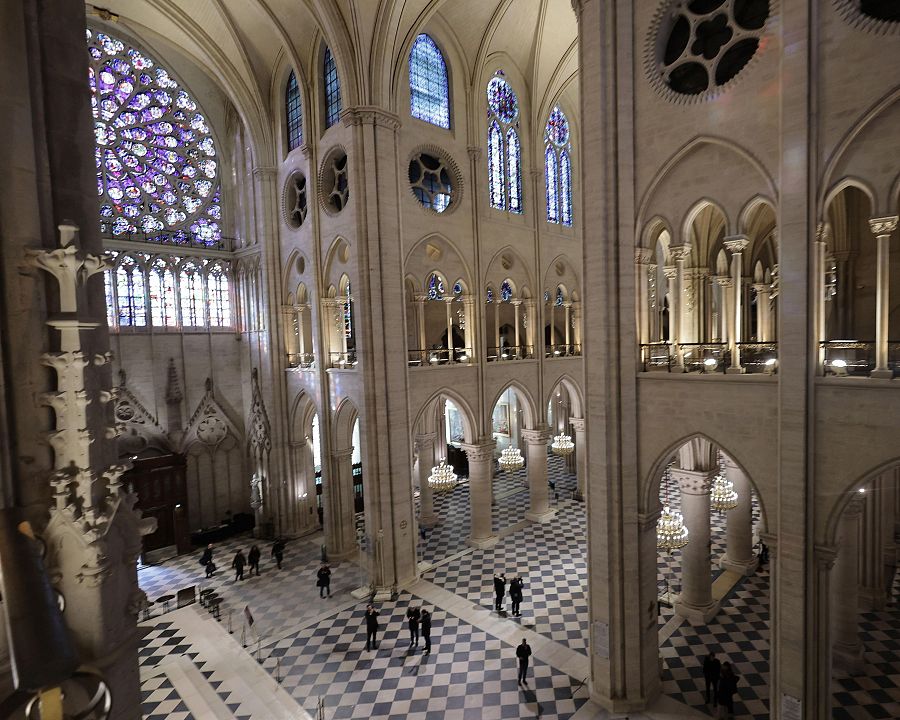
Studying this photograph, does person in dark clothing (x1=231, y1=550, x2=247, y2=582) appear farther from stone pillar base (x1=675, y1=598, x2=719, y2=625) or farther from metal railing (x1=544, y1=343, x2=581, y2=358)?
metal railing (x1=544, y1=343, x2=581, y2=358)

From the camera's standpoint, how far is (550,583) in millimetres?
16078

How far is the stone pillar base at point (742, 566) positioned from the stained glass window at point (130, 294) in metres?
22.0

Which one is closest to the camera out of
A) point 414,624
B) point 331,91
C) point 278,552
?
point 414,624

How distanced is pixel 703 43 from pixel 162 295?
1966 centimetres

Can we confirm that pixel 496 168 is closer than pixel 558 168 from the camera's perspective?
Yes

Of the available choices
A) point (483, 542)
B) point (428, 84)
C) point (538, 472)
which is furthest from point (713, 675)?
point (428, 84)

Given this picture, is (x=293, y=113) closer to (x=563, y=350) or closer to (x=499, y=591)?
(x=563, y=350)

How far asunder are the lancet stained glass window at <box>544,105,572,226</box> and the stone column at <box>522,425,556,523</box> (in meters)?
9.12

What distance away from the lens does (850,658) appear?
1114cm

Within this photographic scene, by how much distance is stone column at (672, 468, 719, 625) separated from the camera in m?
12.9

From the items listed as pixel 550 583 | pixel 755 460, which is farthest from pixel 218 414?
pixel 755 460

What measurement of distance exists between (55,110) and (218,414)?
19862 millimetres

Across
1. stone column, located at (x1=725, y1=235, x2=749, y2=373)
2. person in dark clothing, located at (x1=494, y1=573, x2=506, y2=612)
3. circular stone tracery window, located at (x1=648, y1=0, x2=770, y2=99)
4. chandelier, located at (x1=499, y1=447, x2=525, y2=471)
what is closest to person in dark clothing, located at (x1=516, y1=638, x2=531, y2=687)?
person in dark clothing, located at (x1=494, y1=573, x2=506, y2=612)

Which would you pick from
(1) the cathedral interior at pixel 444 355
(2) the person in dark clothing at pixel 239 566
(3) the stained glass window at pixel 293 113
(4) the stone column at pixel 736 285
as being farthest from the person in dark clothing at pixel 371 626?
(3) the stained glass window at pixel 293 113
